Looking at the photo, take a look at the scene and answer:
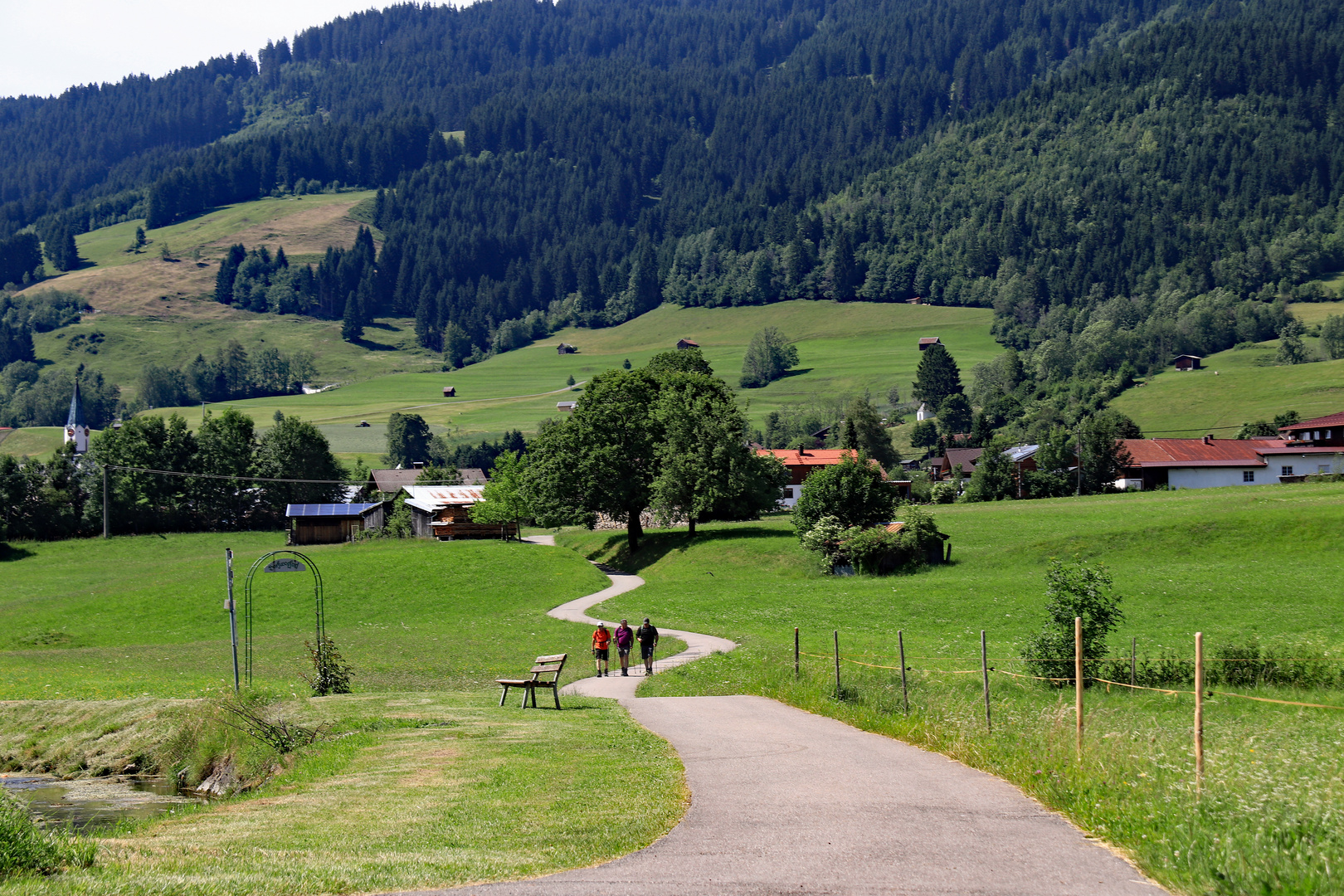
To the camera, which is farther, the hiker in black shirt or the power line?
the power line

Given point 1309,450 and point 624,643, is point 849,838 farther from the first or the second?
point 1309,450

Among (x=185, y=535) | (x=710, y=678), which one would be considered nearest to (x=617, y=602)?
(x=710, y=678)

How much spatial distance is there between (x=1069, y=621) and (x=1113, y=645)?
28.9 ft

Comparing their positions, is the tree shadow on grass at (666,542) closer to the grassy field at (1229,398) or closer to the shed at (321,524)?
the shed at (321,524)

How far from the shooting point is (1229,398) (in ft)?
525

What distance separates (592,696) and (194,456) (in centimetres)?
9420

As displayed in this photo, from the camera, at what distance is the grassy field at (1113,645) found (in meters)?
11.6

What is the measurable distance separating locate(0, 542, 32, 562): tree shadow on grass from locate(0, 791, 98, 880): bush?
287ft

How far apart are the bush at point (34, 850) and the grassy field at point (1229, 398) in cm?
14390

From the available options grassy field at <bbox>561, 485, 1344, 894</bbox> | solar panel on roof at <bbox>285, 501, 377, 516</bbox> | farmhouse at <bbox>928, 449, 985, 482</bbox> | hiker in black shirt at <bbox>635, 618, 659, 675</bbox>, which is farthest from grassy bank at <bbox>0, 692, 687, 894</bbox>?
farmhouse at <bbox>928, 449, 985, 482</bbox>

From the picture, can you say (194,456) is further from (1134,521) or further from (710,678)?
(710,678)

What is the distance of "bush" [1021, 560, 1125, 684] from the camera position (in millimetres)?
26812

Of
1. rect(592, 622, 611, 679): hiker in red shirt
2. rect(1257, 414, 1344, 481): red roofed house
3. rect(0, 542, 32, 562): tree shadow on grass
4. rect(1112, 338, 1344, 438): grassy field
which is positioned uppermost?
rect(1112, 338, 1344, 438): grassy field

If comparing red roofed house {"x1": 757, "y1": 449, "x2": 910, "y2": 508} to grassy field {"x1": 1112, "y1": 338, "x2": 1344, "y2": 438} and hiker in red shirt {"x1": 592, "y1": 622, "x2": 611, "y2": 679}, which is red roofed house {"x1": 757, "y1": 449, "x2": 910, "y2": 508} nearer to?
grassy field {"x1": 1112, "y1": 338, "x2": 1344, "y2": 438}
